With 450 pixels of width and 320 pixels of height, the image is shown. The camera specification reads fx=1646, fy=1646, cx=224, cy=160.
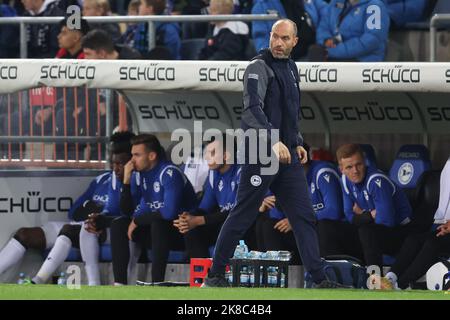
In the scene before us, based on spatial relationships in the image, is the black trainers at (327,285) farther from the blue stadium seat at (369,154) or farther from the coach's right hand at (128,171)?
the coach's right hand at (128,171)

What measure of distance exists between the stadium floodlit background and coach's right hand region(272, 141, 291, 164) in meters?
1.99

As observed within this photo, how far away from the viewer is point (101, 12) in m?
16.5

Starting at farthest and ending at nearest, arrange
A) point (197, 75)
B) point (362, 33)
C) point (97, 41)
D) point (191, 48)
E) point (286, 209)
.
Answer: point (191, 48) < point (97, 41) < point (362, 33) < point (197, 75) < point (286, 209)

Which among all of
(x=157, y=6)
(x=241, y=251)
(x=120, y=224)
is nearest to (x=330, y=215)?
(x=241, y=251)

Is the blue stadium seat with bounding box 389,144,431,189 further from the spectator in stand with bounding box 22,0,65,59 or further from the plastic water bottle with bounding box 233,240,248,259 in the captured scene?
the spectator in stand with bounding box 22,0,65,59

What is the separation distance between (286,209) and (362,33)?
3748 mm

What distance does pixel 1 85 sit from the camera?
1352 centimetres

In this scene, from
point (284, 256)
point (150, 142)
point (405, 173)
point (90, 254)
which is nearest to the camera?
point (284, 256)

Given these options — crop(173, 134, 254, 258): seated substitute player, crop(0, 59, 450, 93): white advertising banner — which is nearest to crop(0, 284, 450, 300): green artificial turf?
crop(0, 59, 450, 93): white advertising banner

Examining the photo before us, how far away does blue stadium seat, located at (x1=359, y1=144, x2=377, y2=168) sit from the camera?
13.7 m

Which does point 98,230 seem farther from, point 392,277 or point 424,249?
point 424,249

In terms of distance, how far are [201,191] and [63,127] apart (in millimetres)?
1727

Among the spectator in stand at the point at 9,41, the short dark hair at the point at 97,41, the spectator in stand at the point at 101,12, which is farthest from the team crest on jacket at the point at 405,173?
the spectator in stand at the point at 9,41

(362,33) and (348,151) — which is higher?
(362,33)
